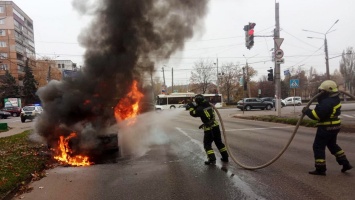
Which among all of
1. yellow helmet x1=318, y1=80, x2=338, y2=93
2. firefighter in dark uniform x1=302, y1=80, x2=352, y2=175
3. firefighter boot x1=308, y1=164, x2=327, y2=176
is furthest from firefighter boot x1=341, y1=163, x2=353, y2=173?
yellow helmet x1=318, y1=80, x2=338, y2=93

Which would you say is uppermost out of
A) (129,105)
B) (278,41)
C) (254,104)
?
(278,41)

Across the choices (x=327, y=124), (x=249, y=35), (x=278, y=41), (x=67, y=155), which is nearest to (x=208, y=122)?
(x=327, y=124)

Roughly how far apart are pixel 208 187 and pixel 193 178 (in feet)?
2.27

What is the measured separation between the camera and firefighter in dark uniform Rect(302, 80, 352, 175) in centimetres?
595

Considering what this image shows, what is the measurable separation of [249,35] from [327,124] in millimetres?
13360

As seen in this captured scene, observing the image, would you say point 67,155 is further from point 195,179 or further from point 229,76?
point 229,76

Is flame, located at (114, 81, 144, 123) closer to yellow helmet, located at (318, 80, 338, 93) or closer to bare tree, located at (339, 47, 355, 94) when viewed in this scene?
yellow helmet, located at (318, 80, 338, 93)

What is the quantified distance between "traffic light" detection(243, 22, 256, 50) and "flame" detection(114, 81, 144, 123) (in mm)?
9881

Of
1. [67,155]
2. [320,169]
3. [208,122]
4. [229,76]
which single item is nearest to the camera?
[320,169]

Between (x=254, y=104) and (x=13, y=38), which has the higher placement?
(x=13, y=38)

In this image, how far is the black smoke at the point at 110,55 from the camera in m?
9.06

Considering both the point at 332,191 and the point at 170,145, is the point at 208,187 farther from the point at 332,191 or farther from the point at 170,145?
the point at 170,145

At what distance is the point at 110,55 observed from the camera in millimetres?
9539

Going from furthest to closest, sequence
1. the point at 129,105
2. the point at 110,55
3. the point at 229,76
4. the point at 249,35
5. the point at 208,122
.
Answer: the point at 229,76, the point at 249,35, the point at 129,105, the point at 110,55, the point at 208,122
